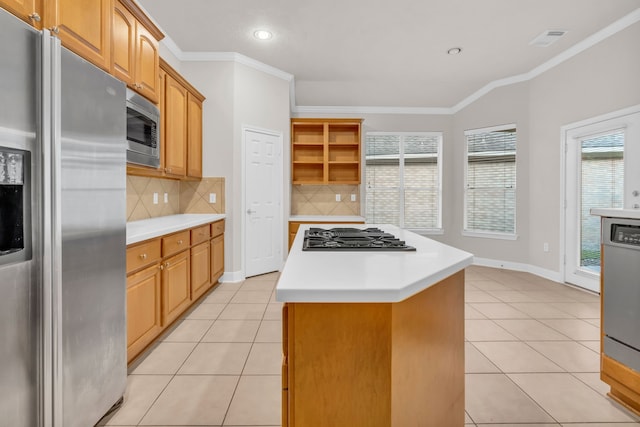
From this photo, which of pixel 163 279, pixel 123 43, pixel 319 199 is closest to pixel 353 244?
pixel 163 279

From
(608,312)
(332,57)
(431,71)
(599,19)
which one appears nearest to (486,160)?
(431,71)

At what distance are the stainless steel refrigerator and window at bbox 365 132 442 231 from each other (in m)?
4.90

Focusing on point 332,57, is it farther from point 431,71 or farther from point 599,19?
point 599,19

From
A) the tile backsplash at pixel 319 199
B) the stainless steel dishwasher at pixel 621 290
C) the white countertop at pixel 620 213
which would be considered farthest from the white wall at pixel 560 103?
the tile backsplash at pixel 319 199

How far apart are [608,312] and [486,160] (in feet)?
13.3

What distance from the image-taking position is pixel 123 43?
2.12 meters

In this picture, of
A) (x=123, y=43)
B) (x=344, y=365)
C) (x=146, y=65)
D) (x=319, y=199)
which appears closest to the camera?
(x=344, y=365)

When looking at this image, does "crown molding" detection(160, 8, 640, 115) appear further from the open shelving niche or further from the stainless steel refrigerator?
the stainless steel refrigerator

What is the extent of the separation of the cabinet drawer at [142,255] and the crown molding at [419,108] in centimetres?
269

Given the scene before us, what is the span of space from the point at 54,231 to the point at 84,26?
1.11 metres

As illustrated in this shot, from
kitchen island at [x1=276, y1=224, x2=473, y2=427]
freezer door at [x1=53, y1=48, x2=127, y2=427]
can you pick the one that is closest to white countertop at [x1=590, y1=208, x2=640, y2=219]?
kitchen island at [x1=276, y1=224, x2=473, y2=427]

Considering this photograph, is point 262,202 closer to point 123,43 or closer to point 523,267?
point 123,43

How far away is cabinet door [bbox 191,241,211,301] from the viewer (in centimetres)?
313

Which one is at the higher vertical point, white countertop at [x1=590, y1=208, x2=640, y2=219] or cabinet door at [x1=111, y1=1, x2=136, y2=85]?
cabinet door at [x1=111, y1=1, x2=136, y2=85]
